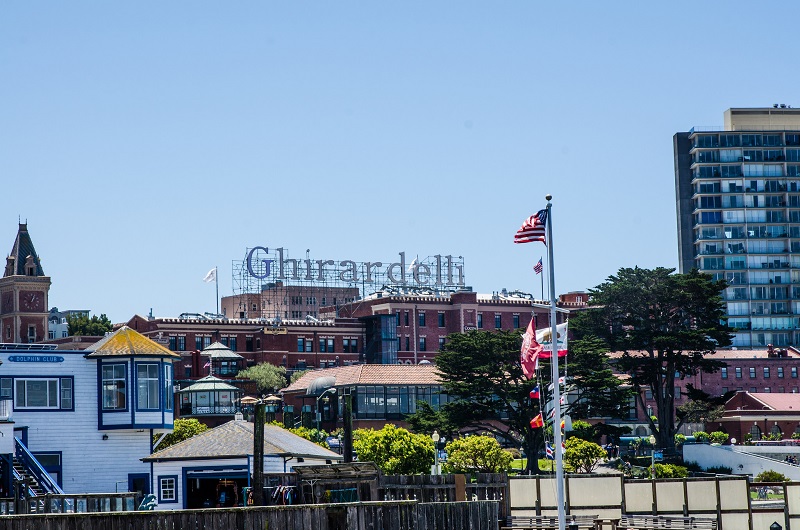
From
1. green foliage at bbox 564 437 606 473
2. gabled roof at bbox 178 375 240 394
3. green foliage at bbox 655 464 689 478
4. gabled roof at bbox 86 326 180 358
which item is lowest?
green foliage at bbox 655 464 689 478

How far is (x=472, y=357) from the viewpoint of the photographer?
113938 mm

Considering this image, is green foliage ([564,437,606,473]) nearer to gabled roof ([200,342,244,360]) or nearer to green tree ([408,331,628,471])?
green tree ([408,331,628,471])

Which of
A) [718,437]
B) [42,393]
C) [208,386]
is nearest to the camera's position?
[42,393]

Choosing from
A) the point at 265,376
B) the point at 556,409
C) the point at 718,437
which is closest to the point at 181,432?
the point at 556,409

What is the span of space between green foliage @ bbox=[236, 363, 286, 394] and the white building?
92611mm

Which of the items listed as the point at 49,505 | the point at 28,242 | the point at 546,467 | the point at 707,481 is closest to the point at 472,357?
the point at 546,467

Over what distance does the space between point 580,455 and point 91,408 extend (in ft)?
138

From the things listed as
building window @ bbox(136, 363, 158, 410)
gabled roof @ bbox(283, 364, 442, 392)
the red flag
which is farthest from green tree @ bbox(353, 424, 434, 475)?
gabled roof @ bbox(283, 364, 442, 392)

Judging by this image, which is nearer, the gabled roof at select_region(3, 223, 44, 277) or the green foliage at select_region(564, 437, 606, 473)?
the green foliage at select_region(564, 437, 606, 473)

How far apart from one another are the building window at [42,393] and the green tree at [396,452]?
27.0 metres

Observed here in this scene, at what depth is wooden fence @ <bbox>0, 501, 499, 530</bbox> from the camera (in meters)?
31.0

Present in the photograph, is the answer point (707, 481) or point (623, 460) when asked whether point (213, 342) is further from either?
point (707, 481)

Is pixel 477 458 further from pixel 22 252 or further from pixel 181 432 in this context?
pixel 22 252

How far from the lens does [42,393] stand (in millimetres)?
59844
